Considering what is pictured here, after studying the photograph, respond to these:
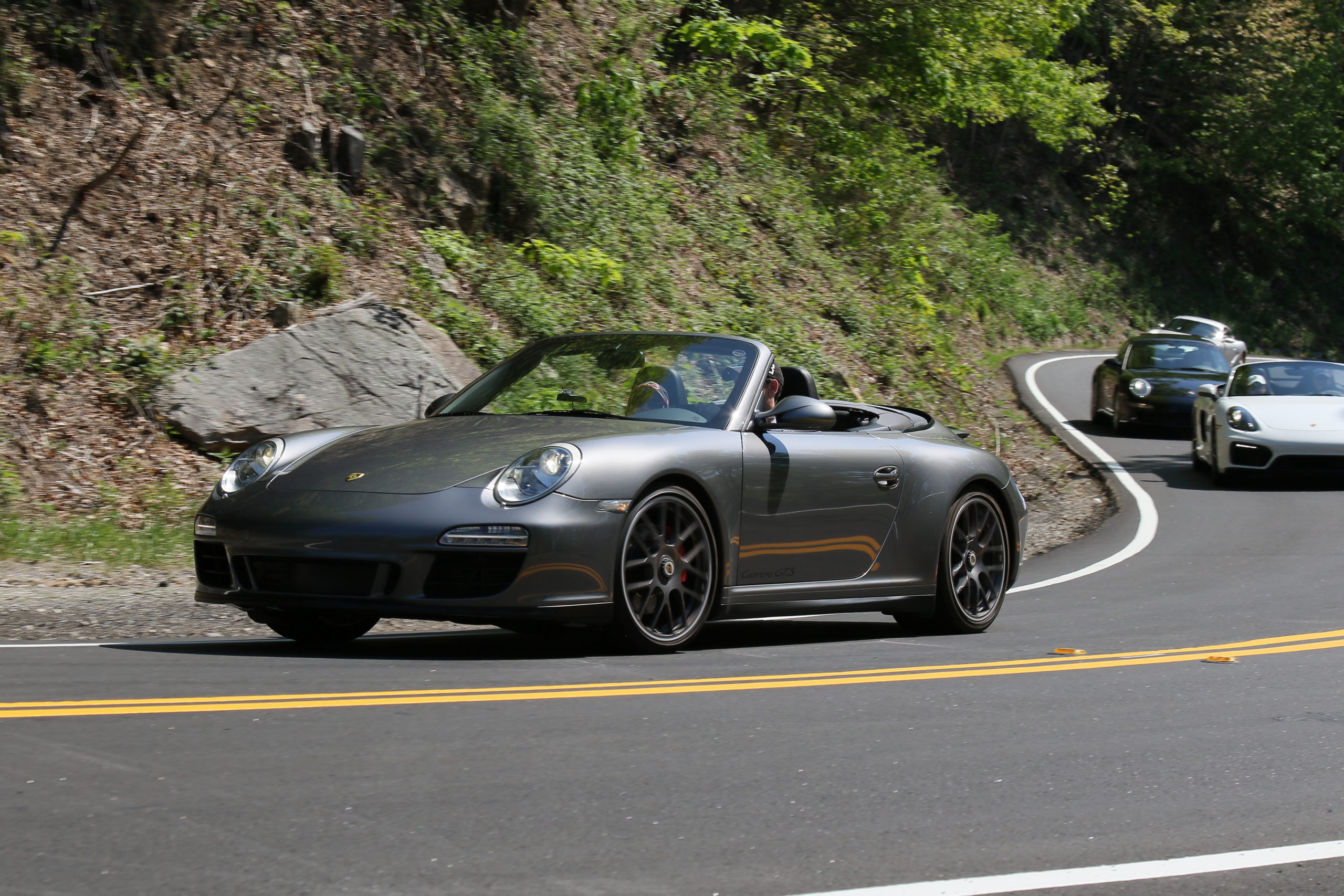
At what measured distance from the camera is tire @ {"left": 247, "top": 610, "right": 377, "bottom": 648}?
6496mm

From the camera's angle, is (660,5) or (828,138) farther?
(828,138)

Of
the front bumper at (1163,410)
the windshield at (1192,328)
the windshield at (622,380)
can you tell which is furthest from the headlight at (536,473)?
the windshield at (1192,328)

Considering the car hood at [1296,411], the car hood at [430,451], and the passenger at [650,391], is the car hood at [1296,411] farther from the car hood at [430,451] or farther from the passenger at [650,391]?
the car hood at [430,451]

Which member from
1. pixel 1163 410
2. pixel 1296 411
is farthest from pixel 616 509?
pixel 1163 410

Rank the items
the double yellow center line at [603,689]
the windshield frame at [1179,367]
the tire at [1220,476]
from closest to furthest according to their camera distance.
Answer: the double yellow center line at [603,689] < the tire at [1220,476] < the windshield frame at [1179,367]

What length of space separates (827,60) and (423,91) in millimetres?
9754

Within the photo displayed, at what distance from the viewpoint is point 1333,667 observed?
22.4 feet

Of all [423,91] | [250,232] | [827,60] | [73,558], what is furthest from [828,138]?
[73,558]

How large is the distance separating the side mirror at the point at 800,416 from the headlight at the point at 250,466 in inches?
82.8

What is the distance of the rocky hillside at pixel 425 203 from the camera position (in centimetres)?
1120

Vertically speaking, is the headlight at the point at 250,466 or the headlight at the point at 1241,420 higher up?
the headlight at the point at 250,466

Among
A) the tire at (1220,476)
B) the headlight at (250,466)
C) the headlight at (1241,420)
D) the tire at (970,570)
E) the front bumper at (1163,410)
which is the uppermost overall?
the headlight at (250,466)

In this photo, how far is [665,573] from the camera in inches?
252

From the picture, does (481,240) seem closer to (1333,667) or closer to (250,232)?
(250,232)
